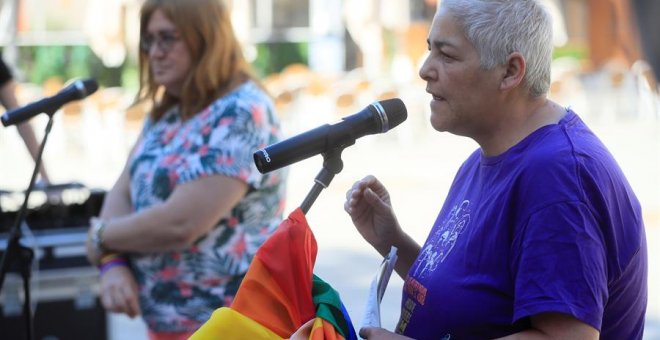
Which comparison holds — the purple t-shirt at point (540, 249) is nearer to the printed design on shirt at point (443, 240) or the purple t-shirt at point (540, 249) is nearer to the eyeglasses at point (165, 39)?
the printed design on shirt at point (443, 240)

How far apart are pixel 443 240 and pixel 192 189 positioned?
1.19 m

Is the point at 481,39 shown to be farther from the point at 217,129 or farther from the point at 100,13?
the point at 100,13

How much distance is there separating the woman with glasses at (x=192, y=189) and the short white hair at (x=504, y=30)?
1.30m

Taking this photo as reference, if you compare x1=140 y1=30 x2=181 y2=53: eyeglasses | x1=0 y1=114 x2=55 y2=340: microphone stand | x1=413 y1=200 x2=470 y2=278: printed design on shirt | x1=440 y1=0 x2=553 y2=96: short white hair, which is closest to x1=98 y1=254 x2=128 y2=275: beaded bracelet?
x1=0 y1=114 x2=55 y2=340: microphone stand

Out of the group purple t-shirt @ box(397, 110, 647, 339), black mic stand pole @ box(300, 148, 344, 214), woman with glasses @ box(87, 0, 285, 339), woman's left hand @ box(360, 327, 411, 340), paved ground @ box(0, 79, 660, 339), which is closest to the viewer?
purple t-shirt @ box(397, 110, 647, 339)

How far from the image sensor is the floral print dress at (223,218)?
3.23 metres

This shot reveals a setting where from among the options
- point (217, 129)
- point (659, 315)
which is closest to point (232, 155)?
point (217, 129)

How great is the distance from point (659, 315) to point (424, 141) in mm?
11146

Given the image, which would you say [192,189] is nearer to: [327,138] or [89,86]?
[89,86]

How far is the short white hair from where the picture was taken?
2.05 meters

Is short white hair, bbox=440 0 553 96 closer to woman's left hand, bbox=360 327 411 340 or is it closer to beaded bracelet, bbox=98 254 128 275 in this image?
woman's left hand, bbox=360 327 411 340

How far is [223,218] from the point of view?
328cm

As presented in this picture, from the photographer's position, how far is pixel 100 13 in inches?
629

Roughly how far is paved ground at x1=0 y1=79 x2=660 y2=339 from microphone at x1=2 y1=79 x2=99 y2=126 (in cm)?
320
